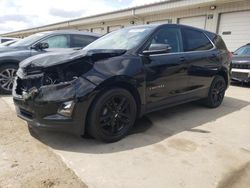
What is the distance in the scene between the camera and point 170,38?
449 cm

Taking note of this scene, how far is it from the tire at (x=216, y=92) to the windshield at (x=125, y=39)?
2149mm

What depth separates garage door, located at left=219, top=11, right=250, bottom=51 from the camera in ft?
37.7

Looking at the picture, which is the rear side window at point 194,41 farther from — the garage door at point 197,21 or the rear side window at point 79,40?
the garage door at point 197,21

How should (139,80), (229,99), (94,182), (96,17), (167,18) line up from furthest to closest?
(96,17)
(167,18)
(229,99)
(139,80)
(94,182)

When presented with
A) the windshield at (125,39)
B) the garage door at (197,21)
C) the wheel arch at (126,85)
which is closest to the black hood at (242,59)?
the garage door at (197,21)

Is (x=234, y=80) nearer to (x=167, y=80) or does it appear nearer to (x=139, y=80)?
(x=167, y=80)

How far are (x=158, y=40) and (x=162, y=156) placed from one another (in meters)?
1.92

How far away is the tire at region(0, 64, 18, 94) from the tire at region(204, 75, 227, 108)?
472 centimetres

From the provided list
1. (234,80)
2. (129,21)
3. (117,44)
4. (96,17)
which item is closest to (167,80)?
(117,44)

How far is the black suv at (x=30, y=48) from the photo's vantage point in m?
6.40

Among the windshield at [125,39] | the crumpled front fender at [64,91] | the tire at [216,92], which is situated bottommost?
the tire at [216,92]

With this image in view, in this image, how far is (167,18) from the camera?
15562 mm

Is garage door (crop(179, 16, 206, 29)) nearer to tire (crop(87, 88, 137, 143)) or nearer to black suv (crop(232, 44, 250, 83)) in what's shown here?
black suv (crop(232, 44, 250, 83))

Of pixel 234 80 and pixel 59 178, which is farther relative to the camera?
pixel 234 80
